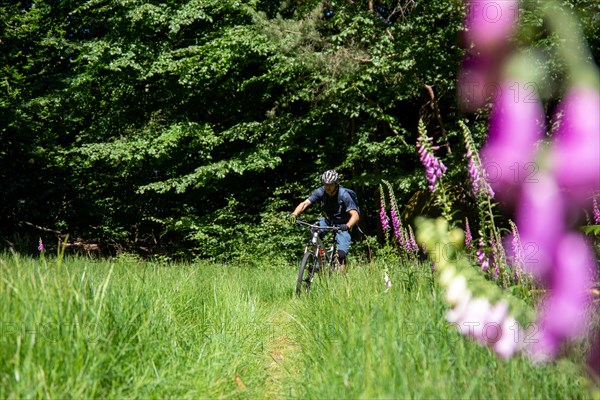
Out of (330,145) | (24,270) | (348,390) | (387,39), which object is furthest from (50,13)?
(348,390)

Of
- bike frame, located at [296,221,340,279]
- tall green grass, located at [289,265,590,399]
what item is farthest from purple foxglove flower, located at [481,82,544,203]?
bike frame, located at [296,221,340,279]

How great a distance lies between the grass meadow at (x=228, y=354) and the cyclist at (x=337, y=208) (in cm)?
263

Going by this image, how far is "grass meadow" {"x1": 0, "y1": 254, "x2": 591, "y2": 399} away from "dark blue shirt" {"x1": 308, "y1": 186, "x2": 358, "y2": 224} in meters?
2.79

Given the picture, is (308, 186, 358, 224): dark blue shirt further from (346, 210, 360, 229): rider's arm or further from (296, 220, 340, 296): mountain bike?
(296, 220, 340, 296): mountain bike

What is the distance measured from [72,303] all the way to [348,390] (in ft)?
4.77

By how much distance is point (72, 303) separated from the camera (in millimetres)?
2404

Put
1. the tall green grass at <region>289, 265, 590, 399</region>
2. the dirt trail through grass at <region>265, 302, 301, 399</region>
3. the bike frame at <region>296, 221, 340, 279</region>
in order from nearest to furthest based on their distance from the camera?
the tall green grass at <region>289, 265, 590, 399</region> < the dirt trail through grass at <region>265, 302, 301, 399</region> < the bike frame at <region>296, 221, 340, 279</region>

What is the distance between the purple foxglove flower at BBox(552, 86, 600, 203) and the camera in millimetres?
736

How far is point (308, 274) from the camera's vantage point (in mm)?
5926

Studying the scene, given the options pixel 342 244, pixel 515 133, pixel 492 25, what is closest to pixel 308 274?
pixel 342 244

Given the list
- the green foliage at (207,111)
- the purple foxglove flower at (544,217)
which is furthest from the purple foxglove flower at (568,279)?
the green foliage at (207,111)

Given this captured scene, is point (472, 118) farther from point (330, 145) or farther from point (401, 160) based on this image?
point (330, 145)

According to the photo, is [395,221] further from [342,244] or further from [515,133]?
[515,133]

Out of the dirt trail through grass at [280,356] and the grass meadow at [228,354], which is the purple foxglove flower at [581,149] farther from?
the dirt trail through grass at [280,356]
